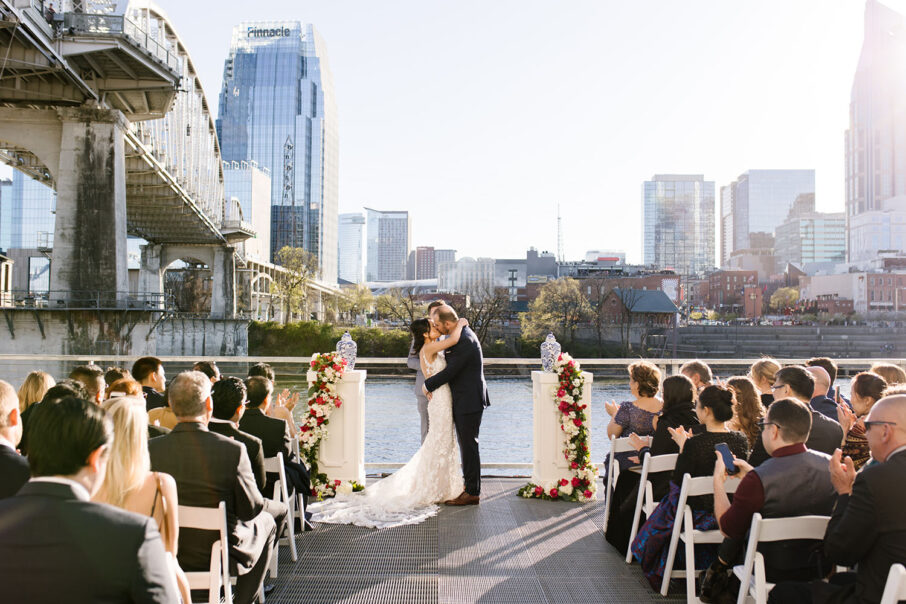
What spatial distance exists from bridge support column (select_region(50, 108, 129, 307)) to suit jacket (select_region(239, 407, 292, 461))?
71.4 feet

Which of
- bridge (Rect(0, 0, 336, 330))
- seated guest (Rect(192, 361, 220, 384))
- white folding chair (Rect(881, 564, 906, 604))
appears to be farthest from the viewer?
bridge (Rect(0, 0, 336, 330))

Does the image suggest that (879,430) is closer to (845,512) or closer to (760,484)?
(845,512)

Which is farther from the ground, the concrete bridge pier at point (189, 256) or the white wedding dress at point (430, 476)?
the concrete bridge pier at point (189, 256)

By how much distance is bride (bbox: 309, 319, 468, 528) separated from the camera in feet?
22.3

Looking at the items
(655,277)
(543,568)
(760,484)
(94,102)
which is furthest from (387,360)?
(655,277)

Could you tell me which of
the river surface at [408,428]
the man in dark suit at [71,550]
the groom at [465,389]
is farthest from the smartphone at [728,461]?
the river surface at [408,428]

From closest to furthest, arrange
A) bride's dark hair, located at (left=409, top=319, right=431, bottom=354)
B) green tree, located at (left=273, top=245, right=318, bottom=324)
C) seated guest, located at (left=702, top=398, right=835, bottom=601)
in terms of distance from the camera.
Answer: seated guest, located at (left=702, top=398, right=835, bottom=601), bride's dark hair, located at (left=409, top=319, right=431, bottom=354), green tree, located at (left=273, top=245, right=318, bottom=324)

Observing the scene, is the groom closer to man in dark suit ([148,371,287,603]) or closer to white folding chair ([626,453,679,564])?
white folding chair ([626,453,679,564])

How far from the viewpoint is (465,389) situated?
692 centimetres

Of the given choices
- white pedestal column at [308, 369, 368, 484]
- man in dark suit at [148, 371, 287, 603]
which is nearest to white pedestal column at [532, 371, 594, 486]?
white pedestal column at [308, 369, 368, 484]

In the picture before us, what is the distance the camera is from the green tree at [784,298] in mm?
128500

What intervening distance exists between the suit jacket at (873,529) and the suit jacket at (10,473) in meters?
3.53

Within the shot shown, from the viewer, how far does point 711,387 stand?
4.26m

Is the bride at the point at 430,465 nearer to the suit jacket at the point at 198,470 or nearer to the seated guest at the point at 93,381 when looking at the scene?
the seated guest at the point at 93,381
